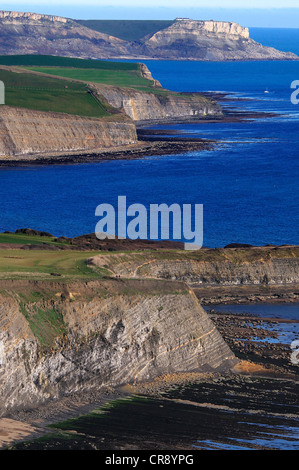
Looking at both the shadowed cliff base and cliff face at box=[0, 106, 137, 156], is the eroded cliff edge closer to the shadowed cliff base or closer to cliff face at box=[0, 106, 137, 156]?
the shadowed cliff base

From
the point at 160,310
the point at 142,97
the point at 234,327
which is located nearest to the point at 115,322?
the point at 160,310

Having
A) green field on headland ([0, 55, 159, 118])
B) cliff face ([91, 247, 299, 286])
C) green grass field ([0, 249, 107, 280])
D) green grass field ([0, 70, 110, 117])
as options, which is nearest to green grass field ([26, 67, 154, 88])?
green field on headland ([0, 55, 159, 118])

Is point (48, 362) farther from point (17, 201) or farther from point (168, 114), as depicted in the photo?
point (168, 114)

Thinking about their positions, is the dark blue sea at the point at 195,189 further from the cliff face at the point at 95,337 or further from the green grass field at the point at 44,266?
the cliff face at the point at 95,337

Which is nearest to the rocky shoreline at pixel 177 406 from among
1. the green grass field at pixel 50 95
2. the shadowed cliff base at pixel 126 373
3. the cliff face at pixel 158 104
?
the shadowed cliff base at pixel 126 373

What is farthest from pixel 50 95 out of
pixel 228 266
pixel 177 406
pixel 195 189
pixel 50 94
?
pixel 177 406

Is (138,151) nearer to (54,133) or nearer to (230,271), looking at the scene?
(54,133)
